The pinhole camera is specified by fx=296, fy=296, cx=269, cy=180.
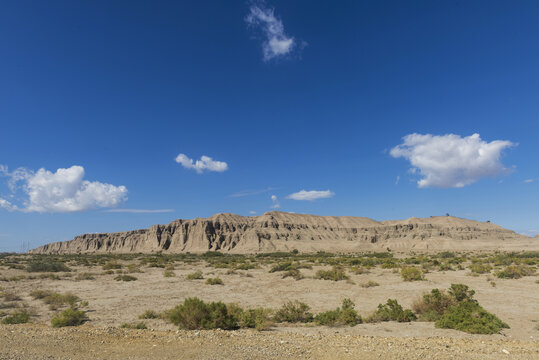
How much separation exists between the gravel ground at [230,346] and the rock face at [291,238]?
274 ft

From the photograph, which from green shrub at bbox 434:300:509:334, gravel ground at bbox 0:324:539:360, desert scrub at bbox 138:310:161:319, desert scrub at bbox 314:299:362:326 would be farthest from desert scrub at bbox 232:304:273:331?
green shrub at bbox 434:300:509:334

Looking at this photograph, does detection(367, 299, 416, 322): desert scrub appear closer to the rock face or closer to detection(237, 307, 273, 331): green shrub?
detection(237, 307, 273, 331): green shrub

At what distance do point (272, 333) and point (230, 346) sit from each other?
2.01 m

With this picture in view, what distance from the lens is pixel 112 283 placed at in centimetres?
2341

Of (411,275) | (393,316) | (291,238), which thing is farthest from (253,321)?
(291,238)

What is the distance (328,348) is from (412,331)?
4.50 metres

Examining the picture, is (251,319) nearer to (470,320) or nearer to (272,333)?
(272,333)

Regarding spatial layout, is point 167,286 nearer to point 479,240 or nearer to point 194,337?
point 194,337

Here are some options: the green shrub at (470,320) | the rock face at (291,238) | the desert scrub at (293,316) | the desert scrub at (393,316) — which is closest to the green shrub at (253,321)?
the desert scrub at (293,316)

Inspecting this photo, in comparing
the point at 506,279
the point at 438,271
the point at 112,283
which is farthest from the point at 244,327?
the point at 438,271

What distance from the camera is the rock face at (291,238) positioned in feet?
315

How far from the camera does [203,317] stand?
1057 cm

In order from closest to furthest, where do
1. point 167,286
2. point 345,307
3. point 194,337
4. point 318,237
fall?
point 194,337 → point 345,307 → point 167,286 → point 318,237

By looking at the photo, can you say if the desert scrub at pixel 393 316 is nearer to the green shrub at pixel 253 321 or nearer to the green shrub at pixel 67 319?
the green shrub at pixel 253 321
